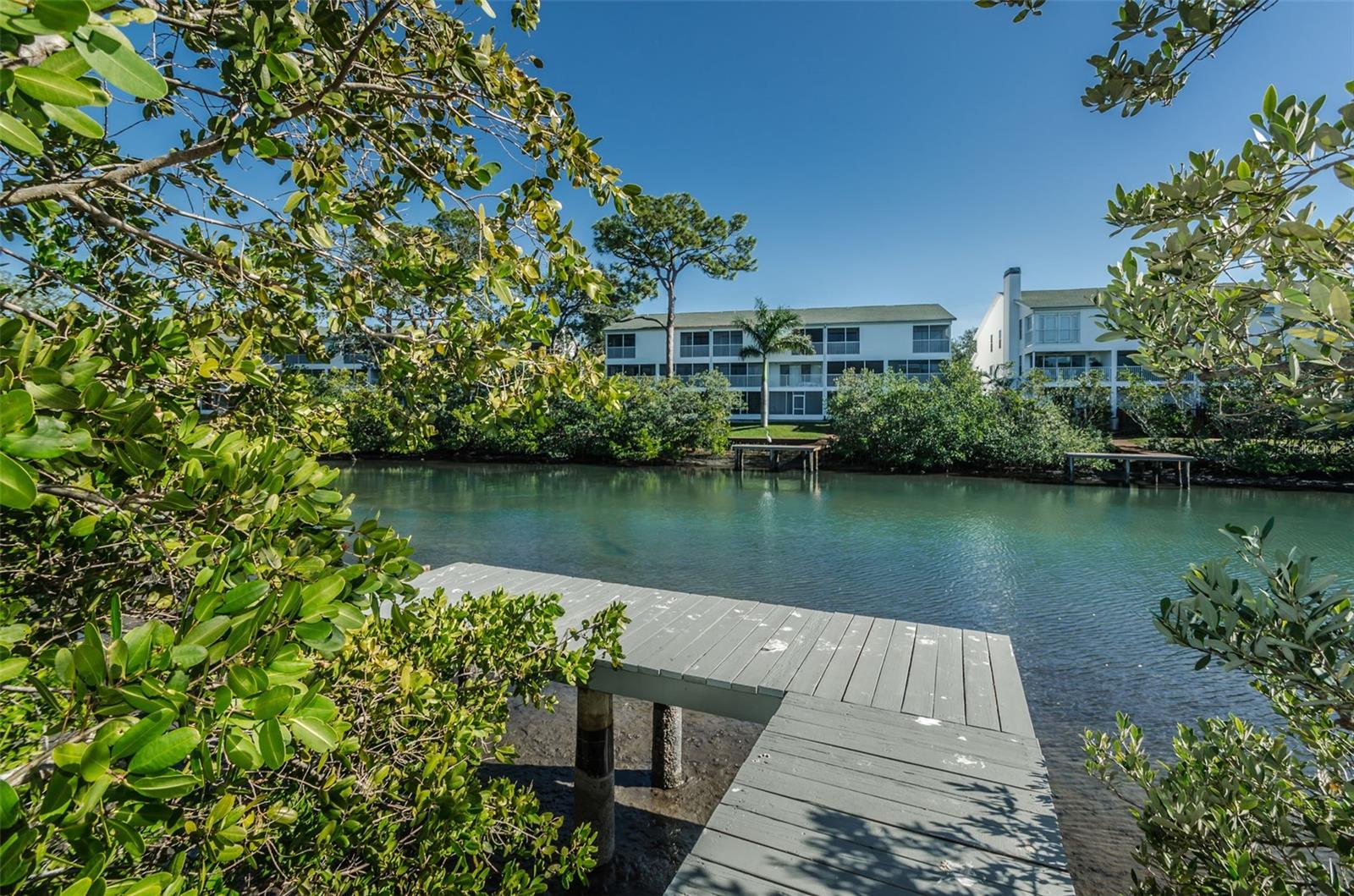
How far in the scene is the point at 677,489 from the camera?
22.7 metres

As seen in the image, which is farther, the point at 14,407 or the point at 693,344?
the point at 693,344

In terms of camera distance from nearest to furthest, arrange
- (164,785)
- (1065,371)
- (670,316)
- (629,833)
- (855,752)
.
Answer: (164,785) < (855,752) < (629,833) < (1065,371) < (670,316)

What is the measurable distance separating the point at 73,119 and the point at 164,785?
0.86m

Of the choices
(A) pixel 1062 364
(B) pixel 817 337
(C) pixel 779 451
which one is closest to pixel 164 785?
(C) pixel 779 451

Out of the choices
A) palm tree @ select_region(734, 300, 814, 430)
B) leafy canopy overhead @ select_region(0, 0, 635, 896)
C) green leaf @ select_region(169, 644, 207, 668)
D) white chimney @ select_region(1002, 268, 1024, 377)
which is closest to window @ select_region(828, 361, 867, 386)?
palm tree @ select_region(734, 300, 814, 430)

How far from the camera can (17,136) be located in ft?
2.60

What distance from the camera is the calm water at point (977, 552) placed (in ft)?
21.9

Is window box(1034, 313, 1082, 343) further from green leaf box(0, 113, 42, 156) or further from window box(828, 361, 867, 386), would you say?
green leaf box(0, 113, 42, 156)

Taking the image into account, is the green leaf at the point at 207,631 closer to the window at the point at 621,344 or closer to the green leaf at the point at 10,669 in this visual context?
the green leaf at the point at 10,669

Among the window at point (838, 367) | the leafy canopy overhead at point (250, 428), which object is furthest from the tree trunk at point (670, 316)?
the leafy canopy overhead at point (250, 428)

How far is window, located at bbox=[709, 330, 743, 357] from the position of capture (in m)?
42.3

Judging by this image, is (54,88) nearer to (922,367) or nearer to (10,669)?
(10,669)

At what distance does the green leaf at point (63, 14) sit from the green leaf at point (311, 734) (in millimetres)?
935

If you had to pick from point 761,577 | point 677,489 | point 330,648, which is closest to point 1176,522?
point 761,577
